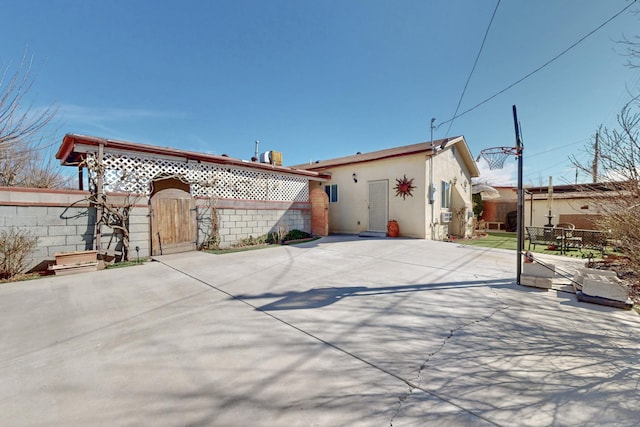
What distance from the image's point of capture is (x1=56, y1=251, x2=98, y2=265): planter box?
209 inches

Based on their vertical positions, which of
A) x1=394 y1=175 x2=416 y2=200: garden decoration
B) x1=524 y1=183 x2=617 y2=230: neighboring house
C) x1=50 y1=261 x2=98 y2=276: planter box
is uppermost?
x1=394 y1=175 x2=416 y2=200: garden decoration

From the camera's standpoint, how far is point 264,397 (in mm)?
1711

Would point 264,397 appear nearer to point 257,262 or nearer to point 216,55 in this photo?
point 257,262

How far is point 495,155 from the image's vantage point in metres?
7.19

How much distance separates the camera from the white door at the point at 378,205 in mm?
11375

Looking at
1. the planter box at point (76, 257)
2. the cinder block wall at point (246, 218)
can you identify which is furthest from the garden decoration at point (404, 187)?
the planter box at point (76, 257)

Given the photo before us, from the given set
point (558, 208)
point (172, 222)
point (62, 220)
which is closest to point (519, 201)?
point (172, 222)

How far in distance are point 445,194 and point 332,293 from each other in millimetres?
10091

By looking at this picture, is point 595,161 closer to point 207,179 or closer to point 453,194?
point 453,194

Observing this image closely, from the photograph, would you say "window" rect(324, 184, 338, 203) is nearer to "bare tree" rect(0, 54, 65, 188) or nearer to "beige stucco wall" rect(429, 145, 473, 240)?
"beige stucco wall" rect(429, 145, 473, 240)

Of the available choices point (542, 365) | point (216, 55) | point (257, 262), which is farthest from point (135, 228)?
point (542, 365)

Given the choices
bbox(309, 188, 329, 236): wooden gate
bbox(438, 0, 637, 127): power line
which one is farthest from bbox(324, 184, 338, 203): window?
bbox(438, 0, 637, 127): power line

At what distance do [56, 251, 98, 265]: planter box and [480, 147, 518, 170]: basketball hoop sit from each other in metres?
9.67

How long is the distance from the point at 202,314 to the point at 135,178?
19.3 feet
